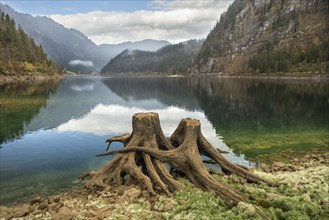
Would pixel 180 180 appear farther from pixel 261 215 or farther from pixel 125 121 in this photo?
pixel 125 121

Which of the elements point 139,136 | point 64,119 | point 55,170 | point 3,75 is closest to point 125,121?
point 64,119

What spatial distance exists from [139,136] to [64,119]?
122 ft

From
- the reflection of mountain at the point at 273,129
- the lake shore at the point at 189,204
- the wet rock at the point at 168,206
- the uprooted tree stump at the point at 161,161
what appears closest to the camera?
the lake shore at the point at 189,204

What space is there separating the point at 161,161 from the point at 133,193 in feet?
9.39

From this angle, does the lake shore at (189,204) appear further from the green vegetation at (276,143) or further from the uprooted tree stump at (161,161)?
the green vegetation at (276,143)

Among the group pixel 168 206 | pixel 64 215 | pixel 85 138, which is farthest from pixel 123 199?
pixel 85 138

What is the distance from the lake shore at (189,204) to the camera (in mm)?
12180

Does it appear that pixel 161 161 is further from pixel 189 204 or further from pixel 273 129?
pixel 273 129

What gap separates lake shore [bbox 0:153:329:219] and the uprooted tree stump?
0.58 metres

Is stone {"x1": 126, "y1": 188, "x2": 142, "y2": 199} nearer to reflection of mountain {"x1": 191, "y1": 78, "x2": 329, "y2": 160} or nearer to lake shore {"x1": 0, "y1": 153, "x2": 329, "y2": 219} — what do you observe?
lake shore {"x1": 0, "y1": 153, "x2": 329, "y2": 219}

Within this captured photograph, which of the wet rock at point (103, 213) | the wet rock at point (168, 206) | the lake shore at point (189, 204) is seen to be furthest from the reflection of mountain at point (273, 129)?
the wet rock at point (103, 213)

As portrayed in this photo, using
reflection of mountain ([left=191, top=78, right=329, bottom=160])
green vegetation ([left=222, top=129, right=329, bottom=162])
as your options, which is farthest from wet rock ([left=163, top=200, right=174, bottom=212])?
reflection of mountain ([left=191, top=78, right=329, bottom=160])

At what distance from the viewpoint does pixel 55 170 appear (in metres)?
24.3

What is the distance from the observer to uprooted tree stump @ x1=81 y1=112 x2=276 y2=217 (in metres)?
15.2
